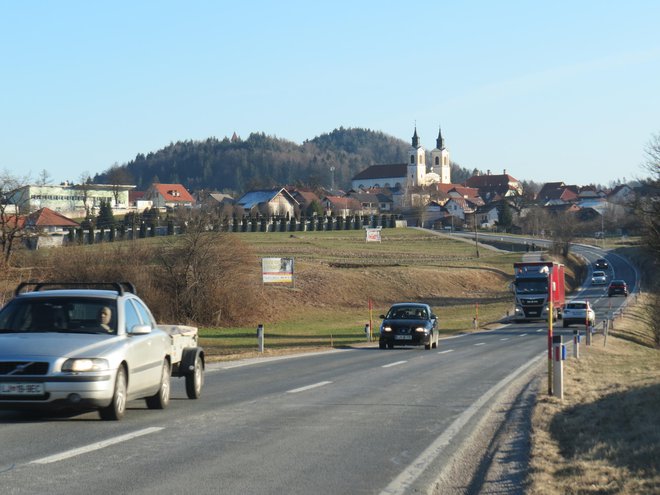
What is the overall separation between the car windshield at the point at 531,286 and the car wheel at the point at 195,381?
43339 millimetres

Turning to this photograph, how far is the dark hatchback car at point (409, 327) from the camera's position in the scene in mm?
33531

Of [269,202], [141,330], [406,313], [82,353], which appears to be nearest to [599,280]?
[406,313]

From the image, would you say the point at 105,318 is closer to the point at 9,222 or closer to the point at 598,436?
the point at 598,436

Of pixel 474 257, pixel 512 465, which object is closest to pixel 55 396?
pixel 512 465

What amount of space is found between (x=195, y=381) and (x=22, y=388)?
4.14 m

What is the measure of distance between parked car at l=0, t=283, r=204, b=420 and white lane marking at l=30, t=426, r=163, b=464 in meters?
0.65

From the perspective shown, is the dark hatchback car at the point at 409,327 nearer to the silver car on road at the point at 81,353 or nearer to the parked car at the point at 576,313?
the parked car at the point at 576,313

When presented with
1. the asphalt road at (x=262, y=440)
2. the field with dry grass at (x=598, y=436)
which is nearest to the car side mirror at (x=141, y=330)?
the asphalt road at (x=262, y=440)

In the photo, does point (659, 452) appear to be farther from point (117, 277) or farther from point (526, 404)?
point (117, 277)

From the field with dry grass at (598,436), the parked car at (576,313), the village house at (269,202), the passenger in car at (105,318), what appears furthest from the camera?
the village house at (269,202)

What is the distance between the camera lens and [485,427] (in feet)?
42.6

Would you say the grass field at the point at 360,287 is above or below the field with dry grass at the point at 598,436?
above

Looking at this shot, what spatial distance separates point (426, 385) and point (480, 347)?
17.3 meters

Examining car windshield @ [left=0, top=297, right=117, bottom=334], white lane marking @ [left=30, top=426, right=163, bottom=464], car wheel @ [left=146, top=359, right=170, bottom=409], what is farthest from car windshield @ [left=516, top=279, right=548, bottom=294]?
white lane marking @ [left=30, top=426, right=163, bottom=464]
